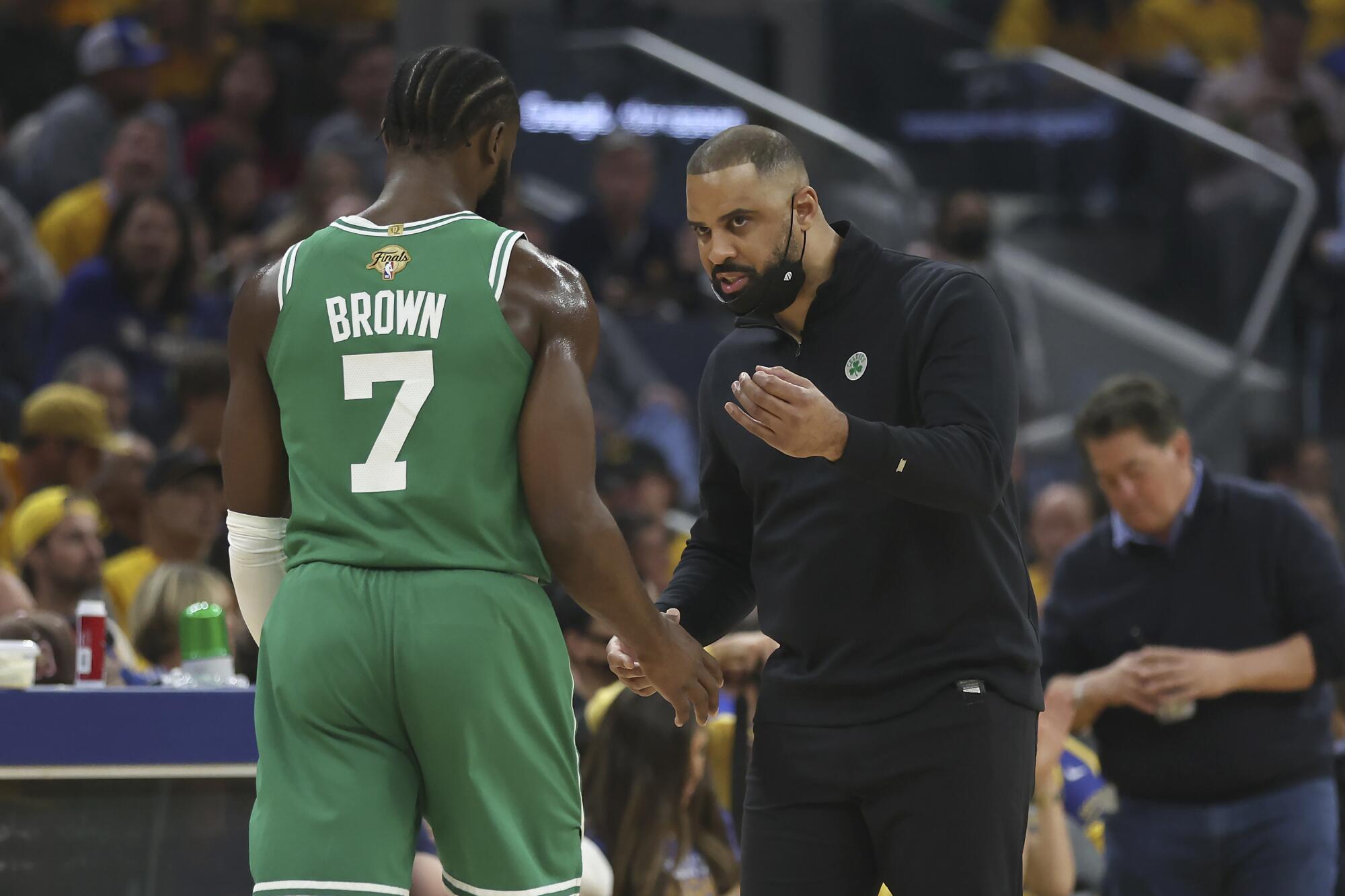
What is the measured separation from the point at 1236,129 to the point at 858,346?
9.54 meters

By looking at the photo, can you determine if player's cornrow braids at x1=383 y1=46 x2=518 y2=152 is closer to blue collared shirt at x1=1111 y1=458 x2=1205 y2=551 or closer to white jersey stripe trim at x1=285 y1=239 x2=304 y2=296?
white jersey stripe trim at x1=285 y1=239 x2=304 y2=296

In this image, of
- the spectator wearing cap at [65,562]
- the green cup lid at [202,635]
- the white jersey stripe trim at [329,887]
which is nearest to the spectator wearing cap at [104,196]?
the spectator wearing cap at [65,562]

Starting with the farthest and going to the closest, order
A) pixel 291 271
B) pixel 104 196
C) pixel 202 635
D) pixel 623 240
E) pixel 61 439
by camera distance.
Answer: pixel 623 240
pixel 104 196
pixel 61 439
pixel 202 635
pixel 291 271

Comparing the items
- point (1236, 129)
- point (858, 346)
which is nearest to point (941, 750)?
point (858, 346)

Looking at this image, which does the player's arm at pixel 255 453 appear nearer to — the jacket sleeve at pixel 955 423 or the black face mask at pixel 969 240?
the jacket sleeve at pixel 955 423

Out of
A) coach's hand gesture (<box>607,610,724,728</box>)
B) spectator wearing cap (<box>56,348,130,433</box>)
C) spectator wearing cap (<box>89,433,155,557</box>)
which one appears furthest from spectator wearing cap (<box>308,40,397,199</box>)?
coach's hand gesture (<box>607,610,724,728</box>)

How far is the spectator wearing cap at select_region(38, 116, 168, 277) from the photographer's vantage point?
977 centimetres

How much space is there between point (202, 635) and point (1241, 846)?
A: 9.18 feet

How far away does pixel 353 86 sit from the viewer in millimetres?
11211

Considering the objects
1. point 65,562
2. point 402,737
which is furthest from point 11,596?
point 402,737

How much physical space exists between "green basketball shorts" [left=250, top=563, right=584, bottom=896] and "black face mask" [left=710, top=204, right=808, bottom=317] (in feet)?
2.51

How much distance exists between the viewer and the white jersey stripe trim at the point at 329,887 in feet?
10.2

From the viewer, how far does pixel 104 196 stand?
997cm

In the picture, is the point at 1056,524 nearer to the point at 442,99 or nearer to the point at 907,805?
the point at 907,805
